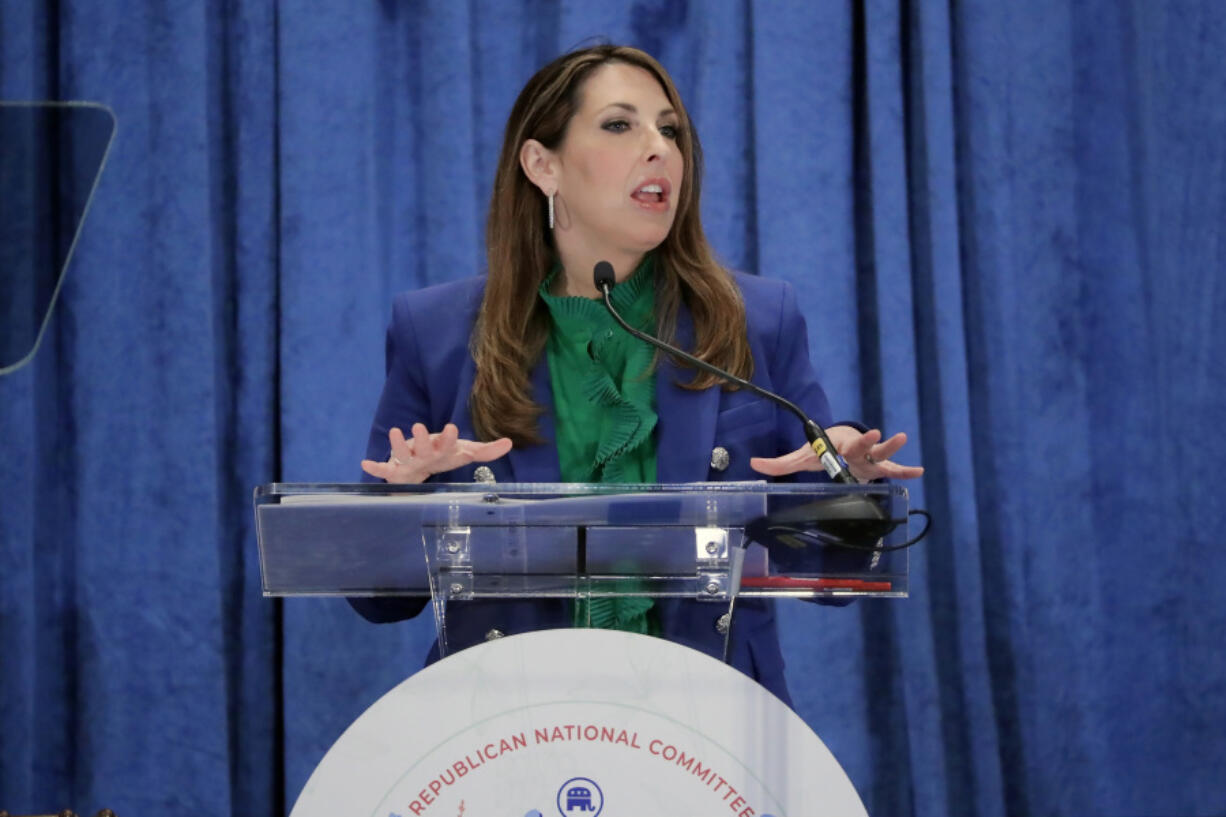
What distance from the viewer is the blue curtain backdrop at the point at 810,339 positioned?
8.84 feet

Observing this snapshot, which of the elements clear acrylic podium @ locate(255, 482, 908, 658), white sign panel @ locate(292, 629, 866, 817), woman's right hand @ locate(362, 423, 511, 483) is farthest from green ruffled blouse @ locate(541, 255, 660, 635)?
white sign panel @ locate(292, 629, 866, 817)

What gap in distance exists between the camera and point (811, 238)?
2.81 meters

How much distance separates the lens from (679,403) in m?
1.81

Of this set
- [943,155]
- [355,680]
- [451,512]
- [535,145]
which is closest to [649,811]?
[451,512]

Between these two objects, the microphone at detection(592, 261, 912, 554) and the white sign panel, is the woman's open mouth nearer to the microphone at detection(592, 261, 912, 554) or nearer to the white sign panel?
the microphone at detection(592, 261, 912, 554)

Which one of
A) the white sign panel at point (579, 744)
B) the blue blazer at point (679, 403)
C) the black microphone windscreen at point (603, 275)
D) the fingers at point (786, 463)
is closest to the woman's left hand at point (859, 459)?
the fingers at point (786, 463)

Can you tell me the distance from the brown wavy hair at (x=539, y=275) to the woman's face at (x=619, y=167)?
23 mm

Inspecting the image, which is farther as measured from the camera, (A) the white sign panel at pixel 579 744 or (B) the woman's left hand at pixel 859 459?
(B) the woman's left hand at pixel 859 459

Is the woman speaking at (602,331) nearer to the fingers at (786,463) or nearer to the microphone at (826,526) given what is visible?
the fingers at (786,463)

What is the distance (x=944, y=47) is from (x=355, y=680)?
5.52 ft

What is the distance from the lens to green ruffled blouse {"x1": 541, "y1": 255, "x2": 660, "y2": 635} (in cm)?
180

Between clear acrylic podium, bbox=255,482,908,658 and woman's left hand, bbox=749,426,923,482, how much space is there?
233mm

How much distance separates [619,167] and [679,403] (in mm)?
417

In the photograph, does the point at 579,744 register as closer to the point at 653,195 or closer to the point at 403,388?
the point at 403,388
